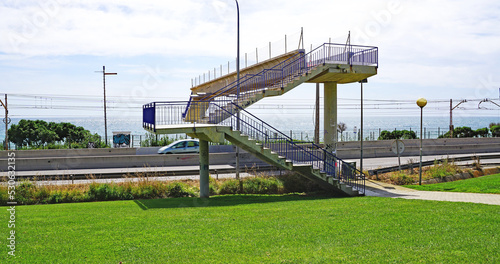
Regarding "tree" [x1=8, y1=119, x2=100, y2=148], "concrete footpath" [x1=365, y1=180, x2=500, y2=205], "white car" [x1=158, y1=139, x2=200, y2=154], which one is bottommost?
"concrete footpath" [x1=365, y1=180, x2=500, y2=205]

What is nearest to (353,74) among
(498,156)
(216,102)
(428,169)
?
(216,102)

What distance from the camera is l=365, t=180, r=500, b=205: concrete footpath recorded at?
15667 mm

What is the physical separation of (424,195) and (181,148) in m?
20.1

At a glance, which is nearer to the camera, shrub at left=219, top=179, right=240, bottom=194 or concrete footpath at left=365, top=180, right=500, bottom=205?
concrete footpath at left=365, top=180, right=500, bottom=205

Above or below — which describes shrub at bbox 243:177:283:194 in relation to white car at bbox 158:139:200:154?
below

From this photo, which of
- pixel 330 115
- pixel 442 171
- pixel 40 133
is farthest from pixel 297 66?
pixel 40 133

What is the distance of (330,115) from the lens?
22.4 meters

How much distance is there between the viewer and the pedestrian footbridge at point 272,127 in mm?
17359

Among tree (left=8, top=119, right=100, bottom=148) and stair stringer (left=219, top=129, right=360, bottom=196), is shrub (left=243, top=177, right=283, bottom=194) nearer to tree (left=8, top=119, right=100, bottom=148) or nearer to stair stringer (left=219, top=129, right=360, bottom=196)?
stair stringer (left=219, top=129, right=360, bottom=196)

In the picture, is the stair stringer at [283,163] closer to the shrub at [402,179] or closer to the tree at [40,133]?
the shrub at [402,179]

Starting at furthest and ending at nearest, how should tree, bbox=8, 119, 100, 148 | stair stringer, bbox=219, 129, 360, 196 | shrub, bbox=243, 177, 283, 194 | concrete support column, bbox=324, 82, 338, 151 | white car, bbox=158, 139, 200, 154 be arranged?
tree, bbox=8, 119, 100, 148 → white car, bbox=158, 139, 200, 154 → concrete support column, bbox=324, 82, 338, 151 → shrub, bbox=243, 177, 283, 194 → stair stringer, bbox=219, 129, 360, 196

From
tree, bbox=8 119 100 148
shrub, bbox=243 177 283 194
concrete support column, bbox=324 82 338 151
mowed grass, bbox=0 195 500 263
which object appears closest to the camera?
mowed grass, bbox=0 195 500 263

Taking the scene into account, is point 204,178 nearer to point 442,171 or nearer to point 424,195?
point 424,195

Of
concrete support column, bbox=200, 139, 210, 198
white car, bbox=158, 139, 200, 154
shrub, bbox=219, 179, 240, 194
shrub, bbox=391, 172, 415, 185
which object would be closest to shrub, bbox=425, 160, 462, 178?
shrub, bbox=391, 172, 415, 185
